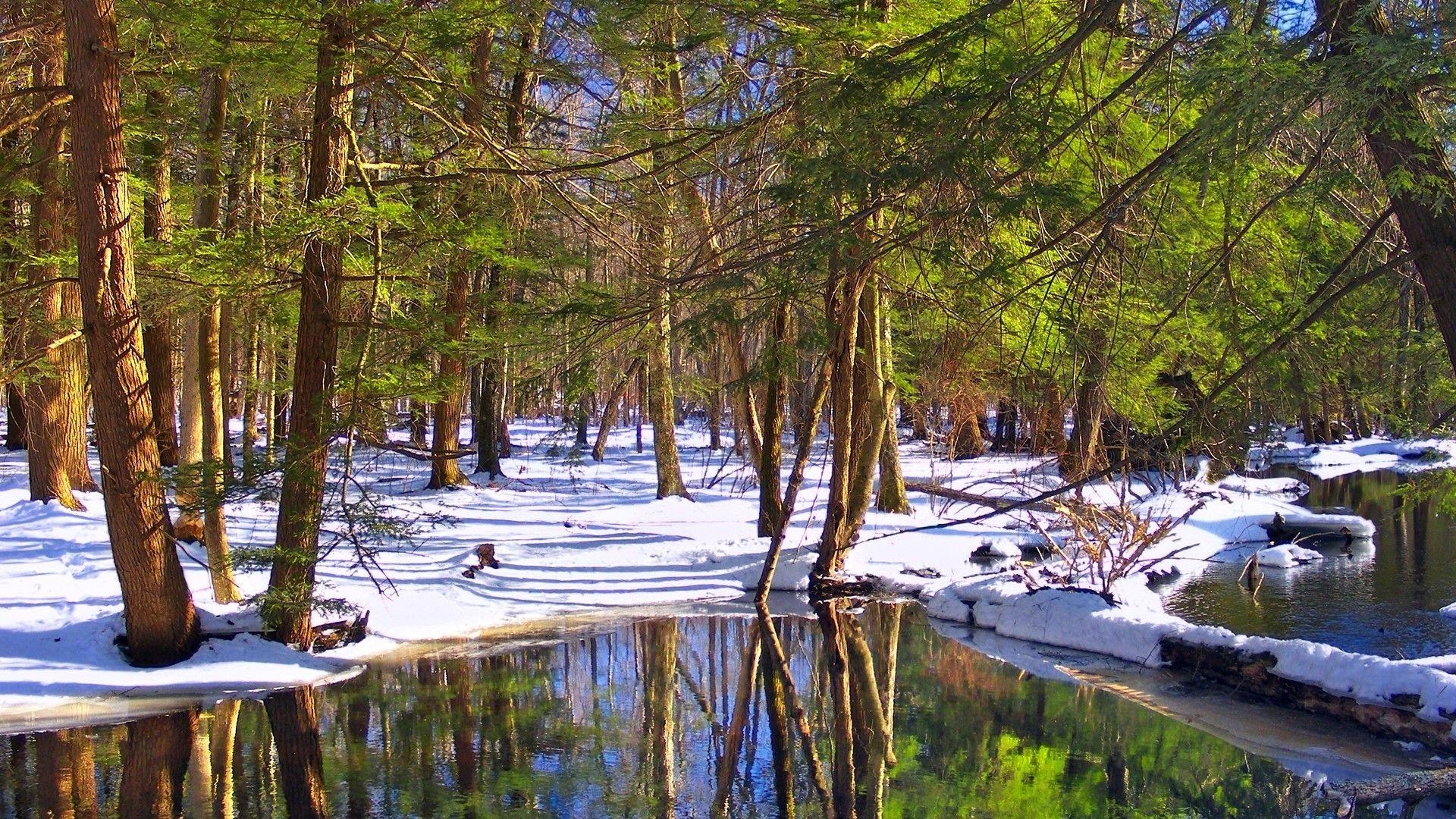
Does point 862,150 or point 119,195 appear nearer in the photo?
point 862,150

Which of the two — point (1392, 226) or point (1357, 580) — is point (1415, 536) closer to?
point (1357, 580)

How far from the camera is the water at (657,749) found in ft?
24.0

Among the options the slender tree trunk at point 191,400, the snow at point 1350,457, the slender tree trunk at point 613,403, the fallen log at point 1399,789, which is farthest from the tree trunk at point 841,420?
the snow at point 1350,457

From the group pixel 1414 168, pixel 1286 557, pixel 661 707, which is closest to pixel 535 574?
pixel 661 707

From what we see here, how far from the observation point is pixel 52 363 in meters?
14.8

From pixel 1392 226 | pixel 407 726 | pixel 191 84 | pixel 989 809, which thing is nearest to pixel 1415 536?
pixel 1392 226

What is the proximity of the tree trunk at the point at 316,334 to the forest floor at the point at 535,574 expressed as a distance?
54 cm

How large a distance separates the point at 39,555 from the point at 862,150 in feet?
37.0

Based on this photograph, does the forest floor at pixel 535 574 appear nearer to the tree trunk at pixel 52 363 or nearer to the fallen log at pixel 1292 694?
the fallen log at pixel 1292 694

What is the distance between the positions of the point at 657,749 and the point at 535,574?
25.3 feet

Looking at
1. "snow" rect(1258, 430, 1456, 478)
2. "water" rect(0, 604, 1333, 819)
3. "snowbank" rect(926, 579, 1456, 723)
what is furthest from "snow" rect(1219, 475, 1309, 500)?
"water" rect(0, 604, 1333, 819)

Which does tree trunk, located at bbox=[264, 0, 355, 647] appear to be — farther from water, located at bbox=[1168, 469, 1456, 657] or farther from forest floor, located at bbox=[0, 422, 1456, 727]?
water, located at bbox=[1168, 469, 1456, 657]

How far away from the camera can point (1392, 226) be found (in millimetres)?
8430

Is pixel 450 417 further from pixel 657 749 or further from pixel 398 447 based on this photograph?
pixel 657 749
